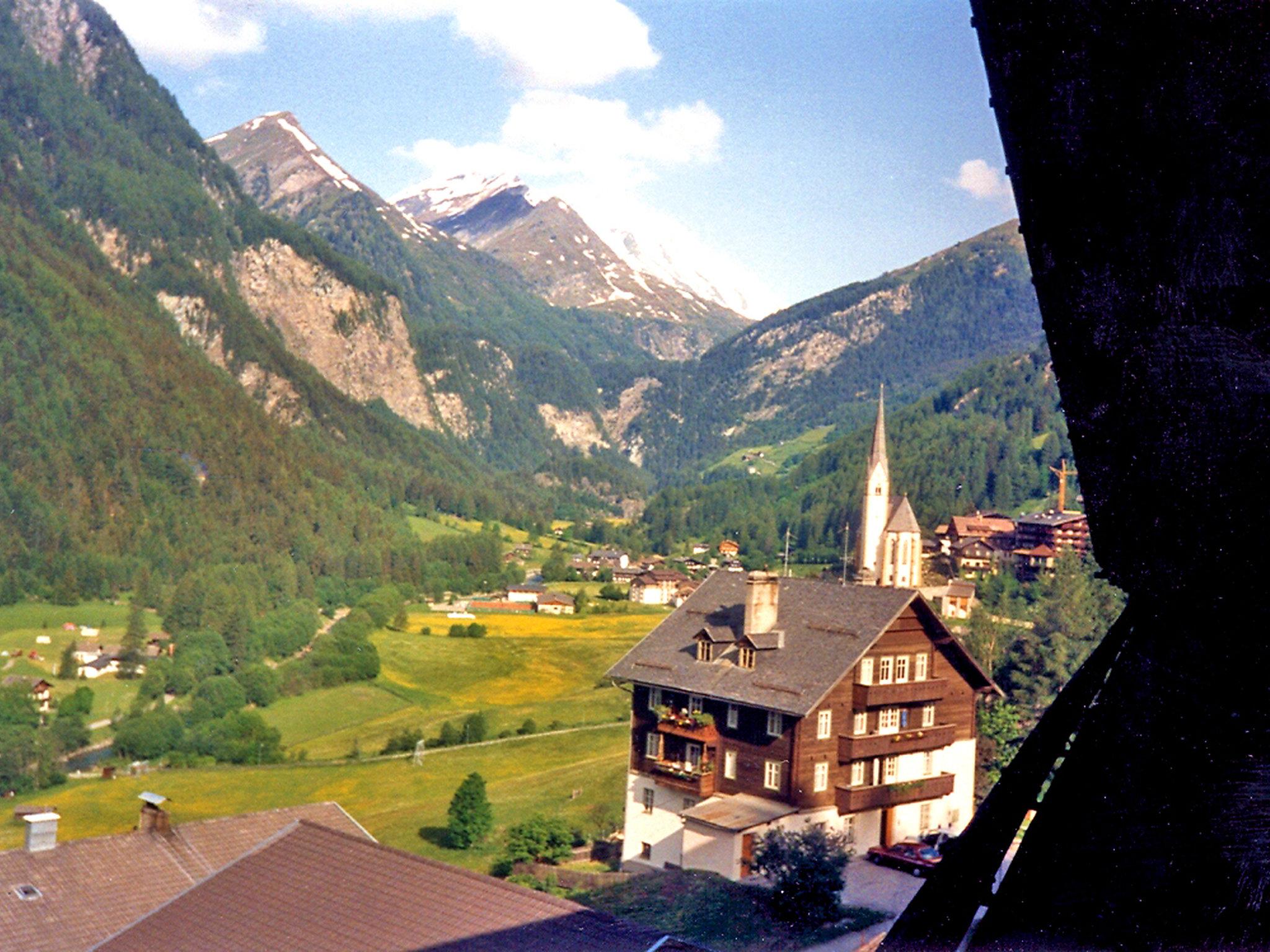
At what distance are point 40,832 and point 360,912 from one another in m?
5.70

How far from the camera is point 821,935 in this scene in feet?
64.5

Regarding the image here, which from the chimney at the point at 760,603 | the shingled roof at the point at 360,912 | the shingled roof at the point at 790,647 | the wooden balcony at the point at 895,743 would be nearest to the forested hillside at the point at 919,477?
the shingled roof at the point at 790,647

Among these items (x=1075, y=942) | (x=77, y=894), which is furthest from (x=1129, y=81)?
(x=77, y=894)

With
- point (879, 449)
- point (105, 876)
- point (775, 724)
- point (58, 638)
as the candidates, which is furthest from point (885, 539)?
point (58, 638)

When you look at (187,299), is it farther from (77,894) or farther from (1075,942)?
(1075,942)

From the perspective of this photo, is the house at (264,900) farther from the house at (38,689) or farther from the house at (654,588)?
the house at (654,588)

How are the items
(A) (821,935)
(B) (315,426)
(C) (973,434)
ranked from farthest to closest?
1. (B) (315,426)
2. (C) (973,434)
3. (A) (821,935)

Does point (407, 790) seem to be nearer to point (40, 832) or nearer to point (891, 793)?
point (891, 793)

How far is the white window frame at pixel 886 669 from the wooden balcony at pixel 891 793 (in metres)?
2.04

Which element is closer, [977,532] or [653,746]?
[653,746]

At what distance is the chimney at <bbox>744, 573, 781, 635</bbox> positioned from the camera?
2784 cm

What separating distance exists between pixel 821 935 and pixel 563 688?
45.1m

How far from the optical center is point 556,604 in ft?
294

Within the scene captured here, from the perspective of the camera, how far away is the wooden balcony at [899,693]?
87.1ft
